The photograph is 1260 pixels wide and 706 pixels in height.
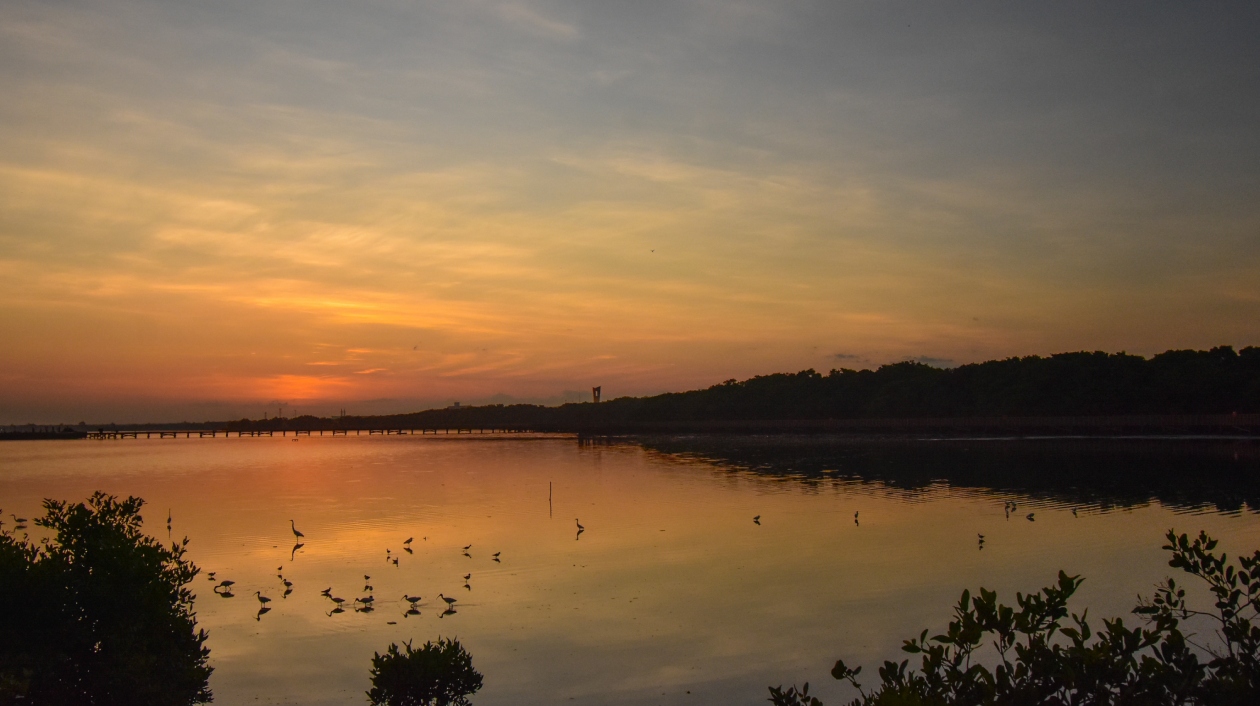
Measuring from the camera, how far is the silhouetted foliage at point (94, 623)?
12758mm

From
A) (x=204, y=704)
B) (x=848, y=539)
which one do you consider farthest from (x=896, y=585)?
(x=204, y=704)

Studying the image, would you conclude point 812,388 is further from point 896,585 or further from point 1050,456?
point 896,585

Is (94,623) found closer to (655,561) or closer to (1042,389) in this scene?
(655,561)

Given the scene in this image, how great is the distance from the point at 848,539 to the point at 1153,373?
95859 millimetres

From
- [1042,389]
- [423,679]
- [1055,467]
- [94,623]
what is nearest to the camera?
[94,623]

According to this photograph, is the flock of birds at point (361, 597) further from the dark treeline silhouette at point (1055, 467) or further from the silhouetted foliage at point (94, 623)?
the dark treeline silhouette at point (1055, 467)

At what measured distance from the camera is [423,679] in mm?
14594

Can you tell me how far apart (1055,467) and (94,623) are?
6520 centimetres

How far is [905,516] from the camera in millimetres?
39656

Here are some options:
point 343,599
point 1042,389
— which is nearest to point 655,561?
point 343,599

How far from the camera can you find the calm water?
18.1 meters

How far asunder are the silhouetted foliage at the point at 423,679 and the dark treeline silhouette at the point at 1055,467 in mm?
36552

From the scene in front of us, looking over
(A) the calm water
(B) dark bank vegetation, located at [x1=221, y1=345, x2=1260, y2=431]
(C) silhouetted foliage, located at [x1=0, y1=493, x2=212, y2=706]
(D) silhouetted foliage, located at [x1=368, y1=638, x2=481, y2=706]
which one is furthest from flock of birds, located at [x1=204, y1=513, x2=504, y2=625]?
(B) dark bank vegetation, located at [x1=221, y1=345, x2=1260, y2=431]

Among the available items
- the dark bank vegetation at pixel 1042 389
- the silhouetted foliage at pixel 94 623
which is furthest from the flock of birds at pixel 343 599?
the dark bank vegetation at pixel 1042 389
